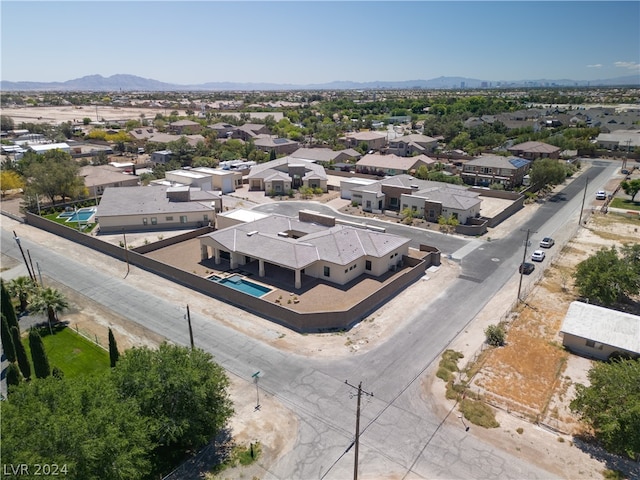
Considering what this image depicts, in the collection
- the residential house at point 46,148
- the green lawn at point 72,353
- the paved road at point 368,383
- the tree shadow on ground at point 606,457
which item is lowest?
the tree shadow on ground at point 606,457

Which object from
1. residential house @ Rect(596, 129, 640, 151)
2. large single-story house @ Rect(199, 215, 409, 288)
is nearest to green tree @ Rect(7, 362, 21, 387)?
large single-story house @ Rect(199, 215, 409, 288)

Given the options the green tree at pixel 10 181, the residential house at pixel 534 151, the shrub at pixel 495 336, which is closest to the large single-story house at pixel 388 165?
the residential house at pixel 534 151

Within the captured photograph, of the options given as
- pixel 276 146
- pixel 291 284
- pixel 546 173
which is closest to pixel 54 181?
pixel 291 284

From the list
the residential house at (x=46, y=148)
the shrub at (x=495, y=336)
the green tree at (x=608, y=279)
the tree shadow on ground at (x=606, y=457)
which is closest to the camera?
the tree shadow on ground at (x=606, y=457)

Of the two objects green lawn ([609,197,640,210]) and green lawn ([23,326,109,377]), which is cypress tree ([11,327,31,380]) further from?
green lawn ([609,197,640,210])

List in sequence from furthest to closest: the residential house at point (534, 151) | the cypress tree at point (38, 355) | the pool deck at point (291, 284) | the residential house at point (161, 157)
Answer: the residential house at point (161, 157)
the residential house at point (534, 151)
the pool deck at point (291, 284)
the cypress tree at point (38, 355)

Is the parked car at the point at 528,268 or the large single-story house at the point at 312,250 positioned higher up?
the large single-story house at the point at 312,250

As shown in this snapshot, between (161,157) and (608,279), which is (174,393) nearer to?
(608,279)

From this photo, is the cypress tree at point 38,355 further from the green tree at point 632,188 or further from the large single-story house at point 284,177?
the green tree at point 632,188
